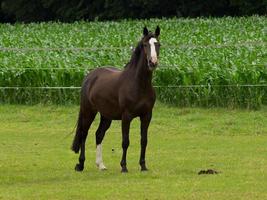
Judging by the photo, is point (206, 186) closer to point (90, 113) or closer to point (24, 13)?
point (90, 113)

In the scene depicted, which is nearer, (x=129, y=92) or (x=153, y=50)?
(x=153, y=50)

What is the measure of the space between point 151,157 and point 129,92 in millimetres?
2628

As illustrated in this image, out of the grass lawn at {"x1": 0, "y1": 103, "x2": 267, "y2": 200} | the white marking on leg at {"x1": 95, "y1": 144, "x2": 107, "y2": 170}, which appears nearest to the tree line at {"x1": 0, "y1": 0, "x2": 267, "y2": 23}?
the grass lawn at {"x1": 0, "y1": 103, "x2": 267, "y2": 200}

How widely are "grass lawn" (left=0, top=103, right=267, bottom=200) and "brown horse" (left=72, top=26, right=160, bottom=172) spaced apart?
0.71 m

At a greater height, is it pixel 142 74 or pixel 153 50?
pixel 153 50

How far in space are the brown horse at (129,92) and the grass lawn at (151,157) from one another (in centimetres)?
71

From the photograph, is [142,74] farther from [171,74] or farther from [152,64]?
[171,74]

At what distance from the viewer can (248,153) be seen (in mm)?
17234

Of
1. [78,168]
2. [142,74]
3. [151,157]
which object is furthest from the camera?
[151,157]

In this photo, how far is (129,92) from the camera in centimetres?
1480

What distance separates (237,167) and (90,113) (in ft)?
8.48

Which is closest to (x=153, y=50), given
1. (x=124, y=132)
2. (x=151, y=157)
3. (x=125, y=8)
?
(x=124, y=132)

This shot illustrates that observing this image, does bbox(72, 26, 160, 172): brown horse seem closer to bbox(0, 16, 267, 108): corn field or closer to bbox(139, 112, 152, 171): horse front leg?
bbox(139, 112, 152, 171): horse front leg

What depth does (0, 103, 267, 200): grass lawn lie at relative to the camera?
12.8m
